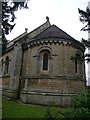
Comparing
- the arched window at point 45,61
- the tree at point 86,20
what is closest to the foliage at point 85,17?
the tree at point 86,20

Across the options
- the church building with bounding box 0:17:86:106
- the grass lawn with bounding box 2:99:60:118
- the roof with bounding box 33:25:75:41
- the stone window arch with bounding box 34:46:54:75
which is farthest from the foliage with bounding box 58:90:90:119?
the roof with bounding box 33:25:75:41

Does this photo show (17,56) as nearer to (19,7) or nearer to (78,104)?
(19,7)

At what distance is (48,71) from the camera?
19.4m

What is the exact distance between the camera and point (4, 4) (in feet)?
40.4

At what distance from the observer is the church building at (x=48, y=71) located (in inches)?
728

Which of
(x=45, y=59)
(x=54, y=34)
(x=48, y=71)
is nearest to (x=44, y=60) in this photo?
(x=45, y=59)

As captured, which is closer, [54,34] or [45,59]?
[45,59]

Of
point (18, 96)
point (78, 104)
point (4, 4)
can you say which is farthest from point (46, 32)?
point (78, 104)

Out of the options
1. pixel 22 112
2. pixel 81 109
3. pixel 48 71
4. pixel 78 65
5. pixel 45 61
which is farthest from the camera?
pixel 78 65

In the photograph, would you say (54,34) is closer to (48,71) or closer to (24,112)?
(48,71)

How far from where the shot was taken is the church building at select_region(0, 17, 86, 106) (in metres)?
18.5

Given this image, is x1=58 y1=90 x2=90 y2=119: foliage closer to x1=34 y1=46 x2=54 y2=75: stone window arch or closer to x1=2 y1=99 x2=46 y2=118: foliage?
x1=2 y1=99 x2=46 y2=118: foliage

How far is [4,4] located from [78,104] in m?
8.17

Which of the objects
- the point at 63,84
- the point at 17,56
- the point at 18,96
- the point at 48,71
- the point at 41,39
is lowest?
the point at 18,96
